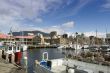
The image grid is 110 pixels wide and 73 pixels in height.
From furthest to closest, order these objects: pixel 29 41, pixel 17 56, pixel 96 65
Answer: pixel 29 41
pixel 17 56
pixel 96 65

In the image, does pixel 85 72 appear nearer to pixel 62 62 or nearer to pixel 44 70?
pixel 44 70

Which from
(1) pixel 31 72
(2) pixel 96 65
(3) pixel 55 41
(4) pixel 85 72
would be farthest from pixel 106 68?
(3) pixel 55 41

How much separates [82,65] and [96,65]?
2.01 meters

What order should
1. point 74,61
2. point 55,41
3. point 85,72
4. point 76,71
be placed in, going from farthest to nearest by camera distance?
point 55,41 < point 74,61 < point 76,71 < point 85,72

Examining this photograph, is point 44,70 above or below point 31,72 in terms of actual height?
above

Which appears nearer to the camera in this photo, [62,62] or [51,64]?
[51,64]

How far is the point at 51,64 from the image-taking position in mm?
20125

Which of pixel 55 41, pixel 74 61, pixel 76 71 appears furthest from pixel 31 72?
pixel 55 41

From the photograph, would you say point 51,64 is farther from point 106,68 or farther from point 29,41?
point 29,41

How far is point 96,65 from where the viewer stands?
57.0ft

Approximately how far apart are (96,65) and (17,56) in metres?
22.1

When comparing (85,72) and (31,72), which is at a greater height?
(85,72)

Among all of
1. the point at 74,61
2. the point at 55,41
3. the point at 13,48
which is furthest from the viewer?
the point at 55,41

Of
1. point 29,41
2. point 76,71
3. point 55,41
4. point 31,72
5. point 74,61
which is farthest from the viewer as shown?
point 55,41
